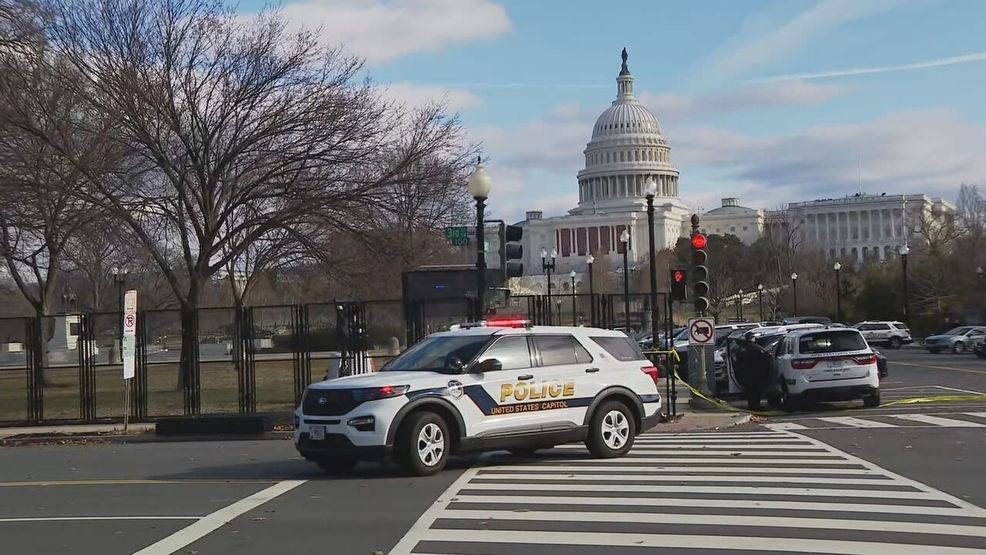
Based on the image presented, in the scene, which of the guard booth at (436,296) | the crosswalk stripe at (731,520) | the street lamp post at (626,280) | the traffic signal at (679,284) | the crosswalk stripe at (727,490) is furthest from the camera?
the street lamp post at (626,280)

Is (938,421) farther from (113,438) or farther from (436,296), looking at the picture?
(113,438)

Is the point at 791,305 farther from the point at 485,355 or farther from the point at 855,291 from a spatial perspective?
the point at 485,355

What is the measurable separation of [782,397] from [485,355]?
11.8 meters

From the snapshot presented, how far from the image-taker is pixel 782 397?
80.2ft

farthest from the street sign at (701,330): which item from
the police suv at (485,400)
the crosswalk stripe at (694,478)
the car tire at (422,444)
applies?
the car tire at (422,444)

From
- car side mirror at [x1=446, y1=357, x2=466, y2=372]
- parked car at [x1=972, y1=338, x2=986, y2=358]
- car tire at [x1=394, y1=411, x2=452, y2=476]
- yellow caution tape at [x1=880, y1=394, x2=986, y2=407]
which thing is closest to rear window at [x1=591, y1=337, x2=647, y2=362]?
car side mirror at [x1=446, y1=357, x2=466, y2=372]

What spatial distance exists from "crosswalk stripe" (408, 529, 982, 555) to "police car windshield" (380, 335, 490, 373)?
4697 mm

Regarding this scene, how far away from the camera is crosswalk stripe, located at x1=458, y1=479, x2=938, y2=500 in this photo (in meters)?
11.5

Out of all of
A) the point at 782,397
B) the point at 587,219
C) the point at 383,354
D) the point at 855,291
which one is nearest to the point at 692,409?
the point at 782,397

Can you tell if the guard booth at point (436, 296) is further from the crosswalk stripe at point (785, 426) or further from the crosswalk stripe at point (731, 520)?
the crosswalk stripe at point (731, 520)

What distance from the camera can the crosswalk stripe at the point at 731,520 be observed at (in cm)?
959

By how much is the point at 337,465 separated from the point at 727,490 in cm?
484

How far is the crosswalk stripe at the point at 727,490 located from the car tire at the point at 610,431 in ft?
7.98

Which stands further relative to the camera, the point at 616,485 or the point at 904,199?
the point at 904,199
